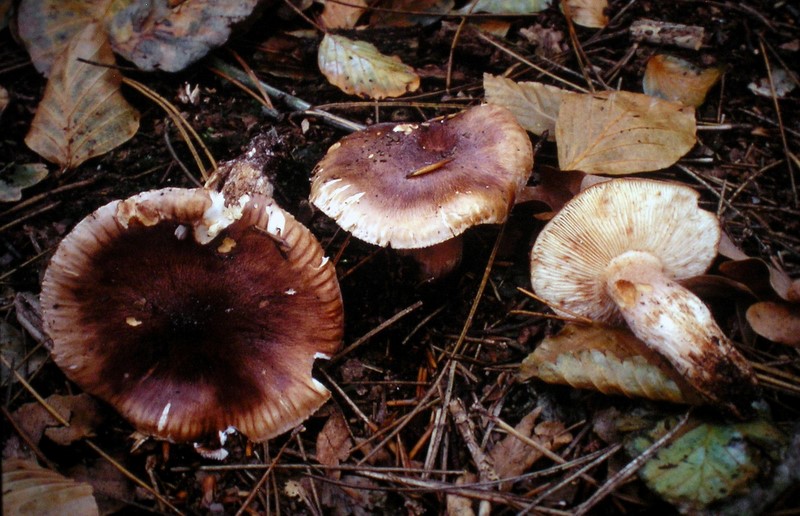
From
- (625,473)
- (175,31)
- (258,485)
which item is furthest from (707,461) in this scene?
(175,31)

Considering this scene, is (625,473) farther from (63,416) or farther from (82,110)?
(82,110)

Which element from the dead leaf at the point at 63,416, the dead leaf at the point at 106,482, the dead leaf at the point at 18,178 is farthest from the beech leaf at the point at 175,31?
the dead leaf at the point at 106,482

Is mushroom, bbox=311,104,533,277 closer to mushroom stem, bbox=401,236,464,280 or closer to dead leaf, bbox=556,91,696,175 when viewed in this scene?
mushroom stem, bbox=401,236,464,280

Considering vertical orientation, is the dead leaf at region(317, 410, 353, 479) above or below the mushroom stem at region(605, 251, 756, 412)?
below

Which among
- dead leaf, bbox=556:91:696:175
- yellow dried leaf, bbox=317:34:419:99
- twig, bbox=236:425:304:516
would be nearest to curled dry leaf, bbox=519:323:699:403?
dead leaf, bbox=556:91:696:175

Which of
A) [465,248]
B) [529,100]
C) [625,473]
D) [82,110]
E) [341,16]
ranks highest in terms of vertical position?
[341,16]

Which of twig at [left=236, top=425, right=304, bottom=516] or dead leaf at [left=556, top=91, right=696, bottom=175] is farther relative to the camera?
dead leaf at [left=556, top=91, right=696, bottom=175]

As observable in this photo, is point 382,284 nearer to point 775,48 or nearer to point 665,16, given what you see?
point 665,16
